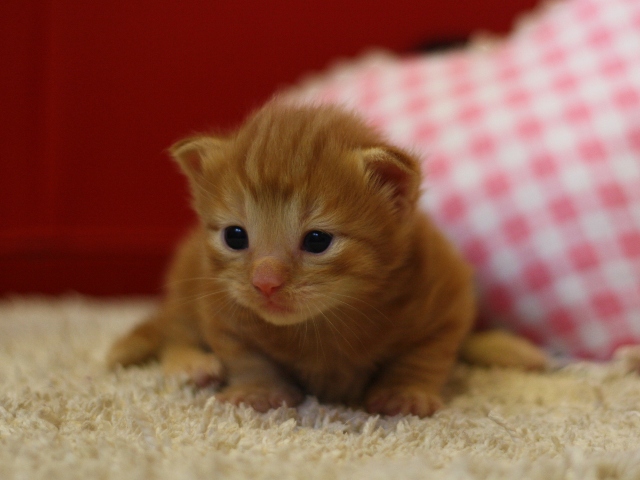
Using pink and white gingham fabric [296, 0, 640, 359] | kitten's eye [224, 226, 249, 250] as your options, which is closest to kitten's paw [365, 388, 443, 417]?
kitten's eye [224, 226, 249, 250]

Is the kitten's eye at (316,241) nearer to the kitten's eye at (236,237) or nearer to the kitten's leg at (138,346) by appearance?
the kitten's eye at (236,237)

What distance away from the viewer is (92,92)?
2229 millimetres

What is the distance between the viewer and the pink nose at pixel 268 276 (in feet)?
3.53

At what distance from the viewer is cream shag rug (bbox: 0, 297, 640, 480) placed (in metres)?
0.88

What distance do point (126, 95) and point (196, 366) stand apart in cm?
126

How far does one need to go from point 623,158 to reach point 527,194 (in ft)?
0.77

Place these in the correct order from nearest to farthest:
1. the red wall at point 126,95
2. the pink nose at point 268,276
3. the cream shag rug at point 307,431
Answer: the cream shag rug at point 307,431 → the pink nose at point 268,276 → the red wall at point 126,95

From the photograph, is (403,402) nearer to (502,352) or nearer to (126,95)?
(502,352)

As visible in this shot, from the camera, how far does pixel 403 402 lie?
3.93 feet

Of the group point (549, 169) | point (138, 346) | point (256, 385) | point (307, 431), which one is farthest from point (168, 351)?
point (549, 169)

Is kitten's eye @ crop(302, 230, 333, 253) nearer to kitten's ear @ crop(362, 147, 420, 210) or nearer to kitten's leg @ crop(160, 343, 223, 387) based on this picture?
A: kitten's ear @ crop(362, 147, 420, 210)

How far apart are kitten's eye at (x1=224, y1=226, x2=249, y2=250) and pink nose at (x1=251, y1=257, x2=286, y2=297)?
0.11 m

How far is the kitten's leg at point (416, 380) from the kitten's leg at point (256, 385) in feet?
0.53

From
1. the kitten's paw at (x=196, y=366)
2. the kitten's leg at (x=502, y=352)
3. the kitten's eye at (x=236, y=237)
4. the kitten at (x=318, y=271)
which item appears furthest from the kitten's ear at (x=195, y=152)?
the kitten's leg at (x=502, y=352)
